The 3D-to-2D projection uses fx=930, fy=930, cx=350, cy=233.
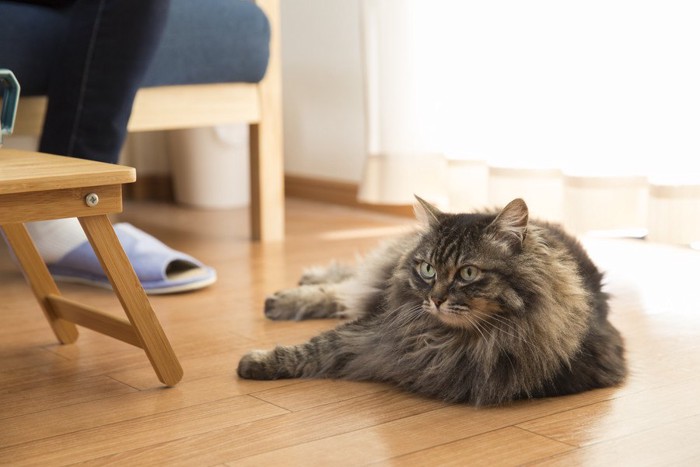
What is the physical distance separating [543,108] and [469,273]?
1.22m

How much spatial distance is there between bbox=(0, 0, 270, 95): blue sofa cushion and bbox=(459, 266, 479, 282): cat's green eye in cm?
125

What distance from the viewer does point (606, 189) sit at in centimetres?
234

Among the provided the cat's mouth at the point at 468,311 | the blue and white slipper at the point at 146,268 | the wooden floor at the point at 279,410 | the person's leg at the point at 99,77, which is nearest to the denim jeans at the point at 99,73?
the person's leg at the point at 99,77

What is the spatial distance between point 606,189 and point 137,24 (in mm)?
1202

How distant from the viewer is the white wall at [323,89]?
10.9ft

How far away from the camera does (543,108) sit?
96.0 inches

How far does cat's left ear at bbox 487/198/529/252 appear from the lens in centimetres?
131

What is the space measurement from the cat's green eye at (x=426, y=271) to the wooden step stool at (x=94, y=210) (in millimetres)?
403

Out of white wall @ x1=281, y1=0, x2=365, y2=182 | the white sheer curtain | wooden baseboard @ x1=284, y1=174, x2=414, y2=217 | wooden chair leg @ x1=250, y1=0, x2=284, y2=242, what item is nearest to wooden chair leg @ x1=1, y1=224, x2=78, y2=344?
wooden chair leg @ x1=250, y1=0, x2=284, y2=242

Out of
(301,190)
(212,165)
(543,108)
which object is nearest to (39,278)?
(543,108)

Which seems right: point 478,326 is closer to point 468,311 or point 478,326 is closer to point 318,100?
point 468,311

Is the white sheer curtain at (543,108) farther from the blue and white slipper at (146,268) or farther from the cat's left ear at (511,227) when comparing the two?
the cat's left ear at (511,227)

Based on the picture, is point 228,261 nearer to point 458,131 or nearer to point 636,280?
point 458,131

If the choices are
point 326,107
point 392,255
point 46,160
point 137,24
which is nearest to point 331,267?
point 392,255
